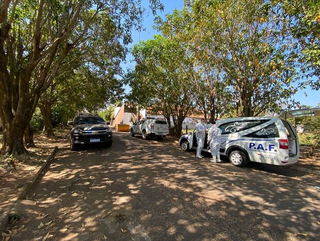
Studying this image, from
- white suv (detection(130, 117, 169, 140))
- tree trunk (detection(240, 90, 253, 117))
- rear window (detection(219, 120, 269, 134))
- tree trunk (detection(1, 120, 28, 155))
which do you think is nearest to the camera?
rear window (detection(219, 120, 269, 134))

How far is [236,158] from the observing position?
7.00 m

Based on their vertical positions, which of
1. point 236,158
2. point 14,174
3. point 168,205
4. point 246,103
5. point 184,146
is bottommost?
point 168,205

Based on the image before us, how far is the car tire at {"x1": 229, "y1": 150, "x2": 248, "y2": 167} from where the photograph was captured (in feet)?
22.2

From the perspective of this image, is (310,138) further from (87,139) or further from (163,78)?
(87,139)

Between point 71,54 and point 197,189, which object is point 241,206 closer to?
point 197,189

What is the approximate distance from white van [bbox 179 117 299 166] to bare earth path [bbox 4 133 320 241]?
0.60 metres

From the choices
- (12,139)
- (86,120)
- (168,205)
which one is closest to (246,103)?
(168,205)

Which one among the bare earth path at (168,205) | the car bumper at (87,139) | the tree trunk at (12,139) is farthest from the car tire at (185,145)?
the tree trunk at (12,139)

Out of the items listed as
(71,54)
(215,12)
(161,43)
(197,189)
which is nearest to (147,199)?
(197,189)

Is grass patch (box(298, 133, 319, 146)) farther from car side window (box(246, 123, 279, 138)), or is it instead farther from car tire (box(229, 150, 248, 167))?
car tire (box(229, 150, 248, 167))

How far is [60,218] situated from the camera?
129 inches

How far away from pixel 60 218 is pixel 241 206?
11.1 ft

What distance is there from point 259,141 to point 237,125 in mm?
1103

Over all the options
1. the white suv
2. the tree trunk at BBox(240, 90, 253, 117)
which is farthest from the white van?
the white suv
